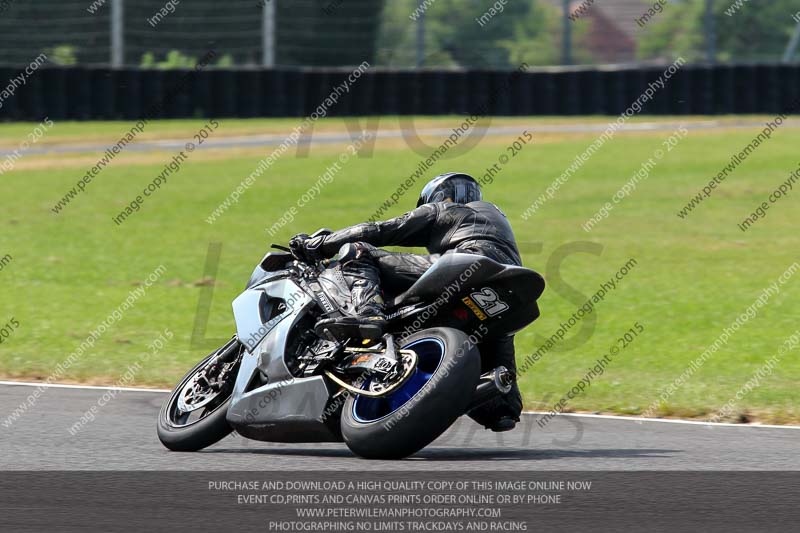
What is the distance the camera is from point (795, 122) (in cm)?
3083

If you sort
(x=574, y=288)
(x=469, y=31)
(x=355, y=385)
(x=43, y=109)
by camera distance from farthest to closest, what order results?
(x=469, y=31) → (x=43, y=109) → (x=574, y=288) → (x=355, y=385)

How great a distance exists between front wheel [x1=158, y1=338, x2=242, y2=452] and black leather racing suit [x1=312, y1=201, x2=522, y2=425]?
865 millimetres

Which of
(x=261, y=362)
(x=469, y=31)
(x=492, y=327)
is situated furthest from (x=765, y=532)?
(x=469, y=31)

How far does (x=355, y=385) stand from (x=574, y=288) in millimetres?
Answer: 8186

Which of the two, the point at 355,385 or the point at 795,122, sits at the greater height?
the point at 355,385

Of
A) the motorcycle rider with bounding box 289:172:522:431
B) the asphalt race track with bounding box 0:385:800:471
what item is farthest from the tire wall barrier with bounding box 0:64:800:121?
the motorcycle rider with bounding box 289:172:522:431

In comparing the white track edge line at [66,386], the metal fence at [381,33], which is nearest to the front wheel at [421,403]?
the white track edge line at [66,386]

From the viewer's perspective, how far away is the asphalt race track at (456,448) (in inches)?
269

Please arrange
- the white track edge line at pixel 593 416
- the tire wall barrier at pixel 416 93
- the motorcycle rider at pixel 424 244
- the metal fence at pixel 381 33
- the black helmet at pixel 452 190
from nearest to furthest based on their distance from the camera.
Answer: the motorcycle rider at pixel 424 244 < the black helmet at pixel 452 190 < the white track edge line at pixel 593 416 < the tire wall barrier at pixel 416 93 < the metal fence at pixel 381 33

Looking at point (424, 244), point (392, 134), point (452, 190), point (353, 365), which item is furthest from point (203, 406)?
point (392, 134)

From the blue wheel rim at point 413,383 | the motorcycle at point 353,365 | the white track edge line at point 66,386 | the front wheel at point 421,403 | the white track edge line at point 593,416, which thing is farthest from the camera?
the white track edge line at point 66,386

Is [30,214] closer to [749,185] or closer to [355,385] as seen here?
[749,185]

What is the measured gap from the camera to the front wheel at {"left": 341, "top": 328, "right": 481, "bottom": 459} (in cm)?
655

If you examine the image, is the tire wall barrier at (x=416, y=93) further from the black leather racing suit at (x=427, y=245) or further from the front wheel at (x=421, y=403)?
the front wheel at (x=421, y=403)
